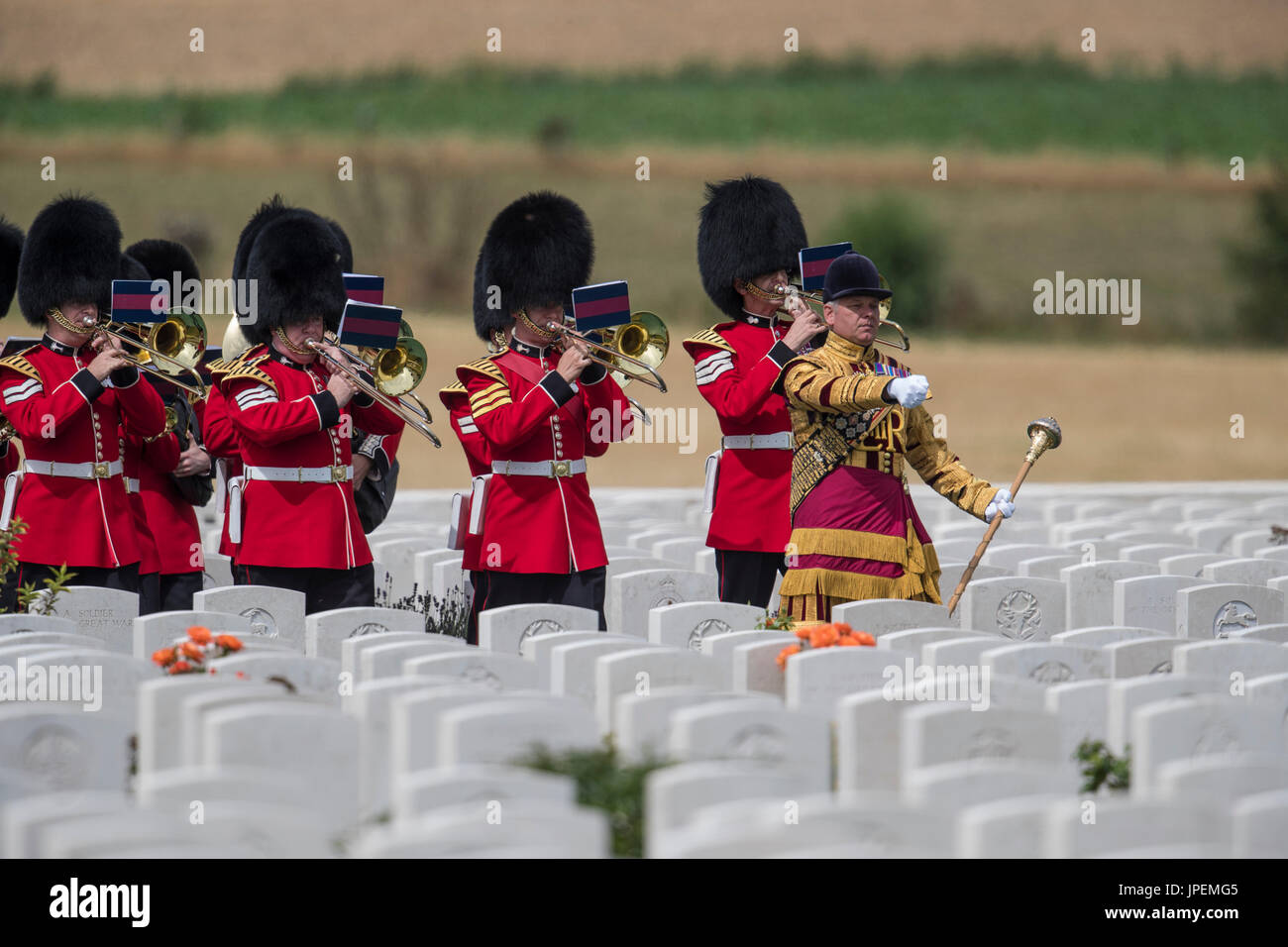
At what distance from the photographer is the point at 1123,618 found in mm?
6199

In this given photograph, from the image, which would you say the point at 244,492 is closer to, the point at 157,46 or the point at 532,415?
the point at 532,415

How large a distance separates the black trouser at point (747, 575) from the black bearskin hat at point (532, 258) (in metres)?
1.14

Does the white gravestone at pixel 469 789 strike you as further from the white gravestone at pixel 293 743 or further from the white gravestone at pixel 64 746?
the white gravestone at pixel 64 746

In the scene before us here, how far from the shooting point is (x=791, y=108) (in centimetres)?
2875

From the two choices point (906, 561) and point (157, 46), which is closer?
point (906, 561)

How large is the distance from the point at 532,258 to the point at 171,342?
150 centimetres

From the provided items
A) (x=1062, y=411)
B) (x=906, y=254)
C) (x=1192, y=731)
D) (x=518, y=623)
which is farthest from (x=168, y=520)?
(x=906, y=254)

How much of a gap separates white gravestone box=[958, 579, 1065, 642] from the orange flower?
57.2 inches

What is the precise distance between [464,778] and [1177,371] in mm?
22996

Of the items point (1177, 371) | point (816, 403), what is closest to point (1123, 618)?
point (816, 403)

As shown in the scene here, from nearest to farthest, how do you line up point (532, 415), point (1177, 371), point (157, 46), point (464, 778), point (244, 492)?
point (464, 778)
point (532, 415)
point (244, 492)
point (1177, 371)
point (157, 46)

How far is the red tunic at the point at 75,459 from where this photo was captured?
20.3ft
